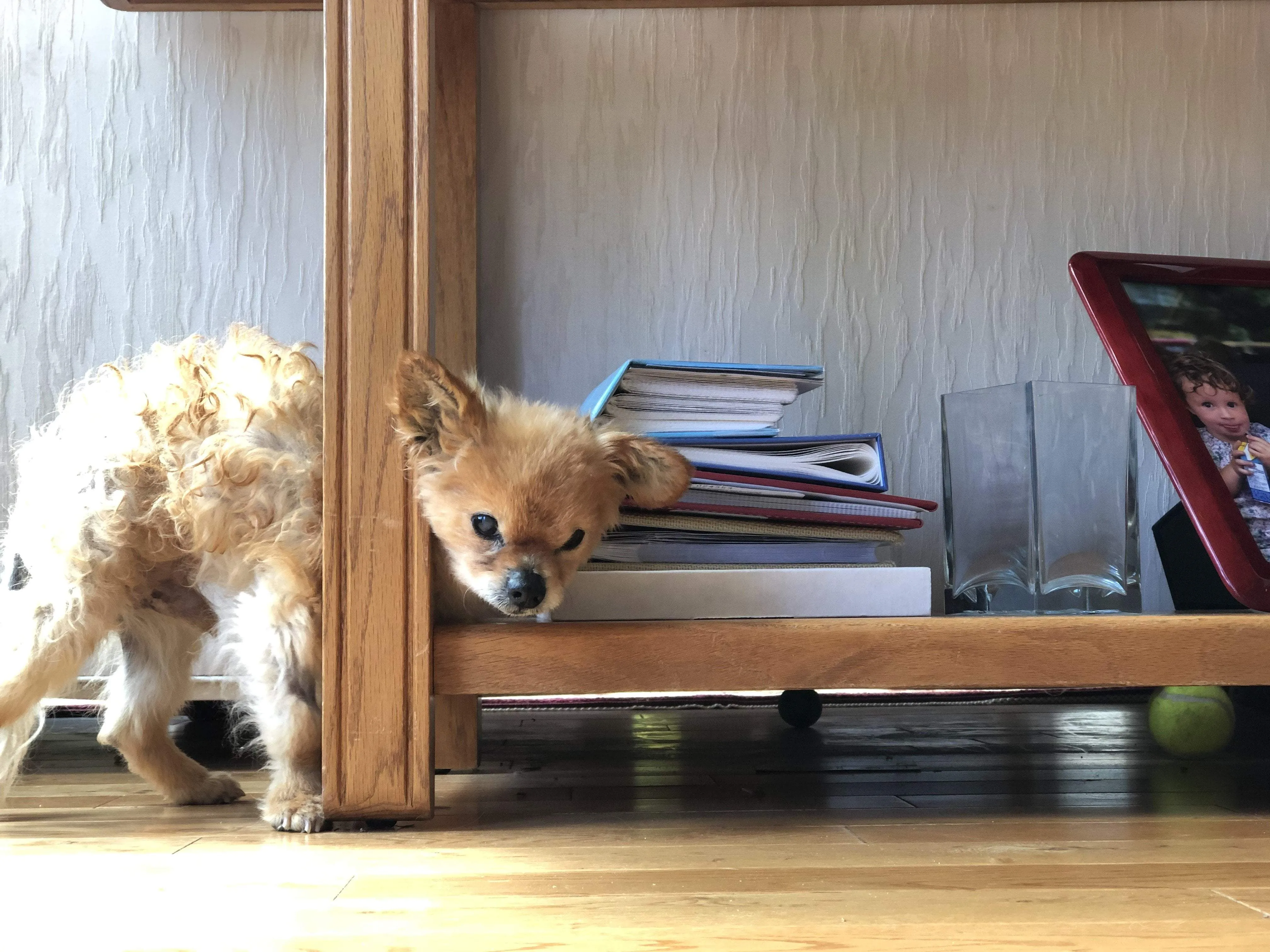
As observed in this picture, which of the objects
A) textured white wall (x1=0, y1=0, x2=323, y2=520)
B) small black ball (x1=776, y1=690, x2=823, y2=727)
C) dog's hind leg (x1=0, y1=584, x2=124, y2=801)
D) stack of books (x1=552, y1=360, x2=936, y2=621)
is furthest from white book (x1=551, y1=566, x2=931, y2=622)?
textured white wall (x1=0, y1=0, x2=323, y2=520)

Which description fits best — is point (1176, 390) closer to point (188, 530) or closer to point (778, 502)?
point (778, 502)

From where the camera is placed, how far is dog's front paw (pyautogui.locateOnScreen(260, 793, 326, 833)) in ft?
3.64

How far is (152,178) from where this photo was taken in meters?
1.68

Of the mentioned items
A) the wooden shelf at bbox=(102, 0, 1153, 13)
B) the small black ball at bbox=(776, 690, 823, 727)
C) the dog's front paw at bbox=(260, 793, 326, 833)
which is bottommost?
the small black ball at bbox=(776, 690, 823, 727)

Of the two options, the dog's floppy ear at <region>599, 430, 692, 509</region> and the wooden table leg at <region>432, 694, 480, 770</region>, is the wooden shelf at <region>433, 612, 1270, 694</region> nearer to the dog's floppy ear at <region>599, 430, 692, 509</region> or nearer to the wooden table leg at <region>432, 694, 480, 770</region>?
the dog's floppy ear at <region>599, 430, 692, 509</region>

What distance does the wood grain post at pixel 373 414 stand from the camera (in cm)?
109

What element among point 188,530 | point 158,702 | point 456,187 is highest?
point 456,187

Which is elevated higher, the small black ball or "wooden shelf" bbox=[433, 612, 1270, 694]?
"wooden shelf" bbox=[433, 612, 1270, 694]

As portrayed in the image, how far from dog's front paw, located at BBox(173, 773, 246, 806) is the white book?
1.60 feet

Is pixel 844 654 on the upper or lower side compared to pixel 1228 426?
lower

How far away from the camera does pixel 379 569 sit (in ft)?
3.58

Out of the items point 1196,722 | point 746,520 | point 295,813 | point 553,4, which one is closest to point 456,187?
point 553,4

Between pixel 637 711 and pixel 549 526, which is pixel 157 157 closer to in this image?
pixel 549 526

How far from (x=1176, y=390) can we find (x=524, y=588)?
3.00ft
